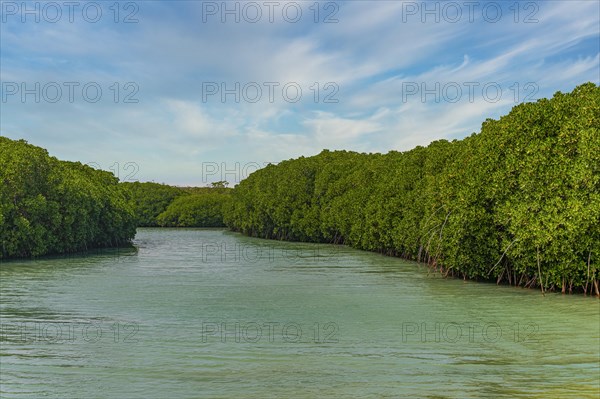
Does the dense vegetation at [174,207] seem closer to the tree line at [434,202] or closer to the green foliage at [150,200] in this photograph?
the green foliage at [150,200]

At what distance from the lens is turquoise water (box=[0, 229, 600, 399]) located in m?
9.27

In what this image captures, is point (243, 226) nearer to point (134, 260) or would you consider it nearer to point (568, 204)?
point (134, 260)

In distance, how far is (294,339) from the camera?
12.7 meters

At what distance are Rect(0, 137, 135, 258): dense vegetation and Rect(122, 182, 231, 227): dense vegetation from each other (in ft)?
164

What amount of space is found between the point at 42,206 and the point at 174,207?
6357 cm

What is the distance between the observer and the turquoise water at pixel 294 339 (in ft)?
30.4

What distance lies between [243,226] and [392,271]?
42.0 metres

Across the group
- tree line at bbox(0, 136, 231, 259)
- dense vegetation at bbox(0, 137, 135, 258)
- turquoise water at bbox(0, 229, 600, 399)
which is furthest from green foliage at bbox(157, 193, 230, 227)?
turquoise water at bbox(0, 229, 600, 399)

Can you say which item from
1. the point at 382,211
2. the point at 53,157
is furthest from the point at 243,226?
the point at 382,211

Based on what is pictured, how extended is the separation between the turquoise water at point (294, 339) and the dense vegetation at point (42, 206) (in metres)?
10.5

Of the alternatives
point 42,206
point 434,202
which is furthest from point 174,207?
point 434,202

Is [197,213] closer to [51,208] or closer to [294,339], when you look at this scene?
[51,208]

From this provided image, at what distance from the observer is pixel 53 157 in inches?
1554

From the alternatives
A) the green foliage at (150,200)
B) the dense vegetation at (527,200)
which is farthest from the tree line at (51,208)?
the green foliage at (150,200)
